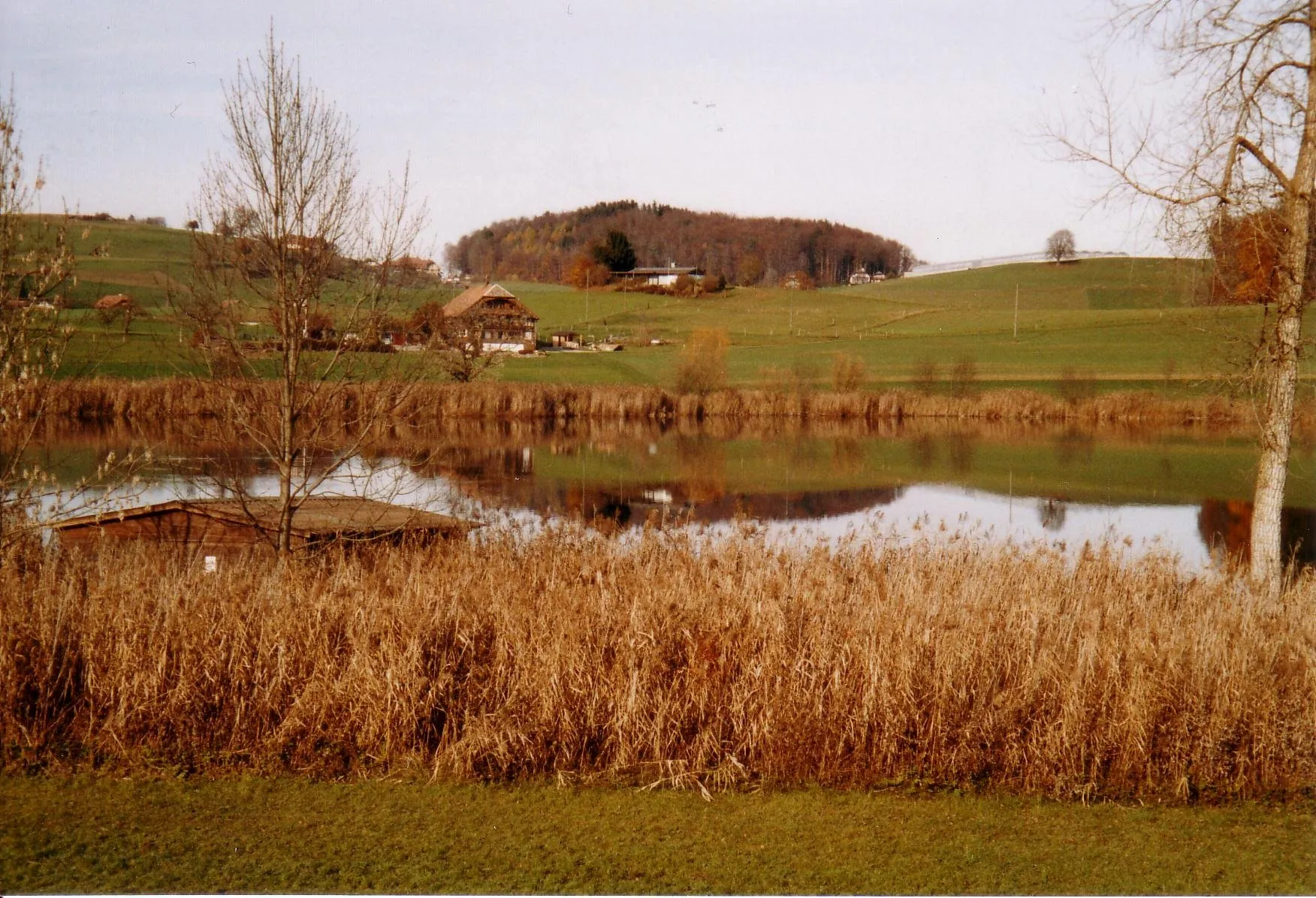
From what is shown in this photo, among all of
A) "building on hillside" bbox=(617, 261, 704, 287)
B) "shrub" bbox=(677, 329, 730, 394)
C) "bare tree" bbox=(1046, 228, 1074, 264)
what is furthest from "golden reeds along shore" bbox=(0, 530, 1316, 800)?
"bare tree" bbox=(1046, 228, 1074, 264)

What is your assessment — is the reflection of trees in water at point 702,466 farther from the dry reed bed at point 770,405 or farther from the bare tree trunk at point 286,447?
the bare tree trunk at point 286,447

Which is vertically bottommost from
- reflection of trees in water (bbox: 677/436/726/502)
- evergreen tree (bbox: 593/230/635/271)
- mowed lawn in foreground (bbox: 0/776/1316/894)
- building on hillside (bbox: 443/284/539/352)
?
mowed lawn in foreground (bbox: 0/776/1316/894)

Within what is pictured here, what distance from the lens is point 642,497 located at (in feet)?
87.0

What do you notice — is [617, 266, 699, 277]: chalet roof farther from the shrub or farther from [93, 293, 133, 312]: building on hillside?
[93, 293, 133, 312]: building on hillside

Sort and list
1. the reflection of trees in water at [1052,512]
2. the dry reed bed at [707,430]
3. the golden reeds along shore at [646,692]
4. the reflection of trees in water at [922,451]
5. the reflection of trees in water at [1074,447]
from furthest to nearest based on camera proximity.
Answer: the dry reed bed at [707,430], the reflection of trees in water at [1074,447], the reflection of trees in water at [922,451], the reflection of trees in water at [1052,512], the golden reeds along shore at [646,692]

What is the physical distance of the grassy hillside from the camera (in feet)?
177

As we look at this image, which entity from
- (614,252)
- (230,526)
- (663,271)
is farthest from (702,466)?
(663,271)

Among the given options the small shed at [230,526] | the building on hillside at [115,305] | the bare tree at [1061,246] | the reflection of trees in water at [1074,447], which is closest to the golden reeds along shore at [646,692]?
the small shed at [230,526]

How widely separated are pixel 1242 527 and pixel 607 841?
21.5 meters

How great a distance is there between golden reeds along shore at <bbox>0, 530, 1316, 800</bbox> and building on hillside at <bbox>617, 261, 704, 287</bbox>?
45360 millimetres

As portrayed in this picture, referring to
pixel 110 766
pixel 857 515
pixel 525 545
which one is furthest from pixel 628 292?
pixel 110 766

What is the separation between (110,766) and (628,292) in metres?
71.7

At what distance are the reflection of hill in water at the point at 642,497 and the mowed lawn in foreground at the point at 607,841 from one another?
1470 cm

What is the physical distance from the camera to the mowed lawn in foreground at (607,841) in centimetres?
600
